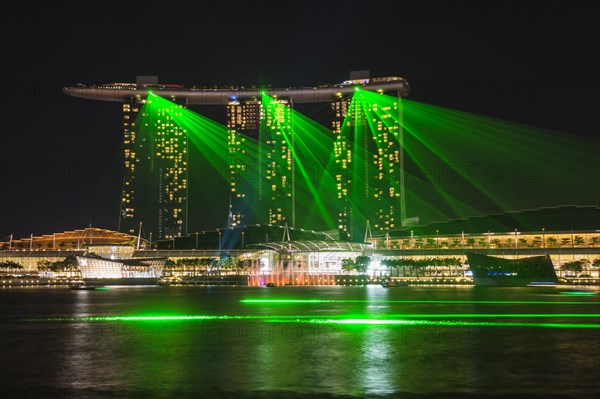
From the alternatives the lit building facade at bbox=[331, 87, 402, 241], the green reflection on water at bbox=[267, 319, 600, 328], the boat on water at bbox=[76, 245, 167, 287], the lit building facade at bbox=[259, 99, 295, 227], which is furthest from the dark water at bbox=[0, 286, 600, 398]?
the lit building facade at bbox=[259, 99, 295, 227]

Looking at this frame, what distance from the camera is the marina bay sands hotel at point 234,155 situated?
143750mm

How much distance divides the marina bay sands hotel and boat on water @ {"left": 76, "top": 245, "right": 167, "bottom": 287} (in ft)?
154

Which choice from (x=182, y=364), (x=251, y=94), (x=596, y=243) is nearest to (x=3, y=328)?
(x=182, y=364)

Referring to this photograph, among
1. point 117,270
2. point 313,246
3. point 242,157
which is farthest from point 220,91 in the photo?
point 117,270

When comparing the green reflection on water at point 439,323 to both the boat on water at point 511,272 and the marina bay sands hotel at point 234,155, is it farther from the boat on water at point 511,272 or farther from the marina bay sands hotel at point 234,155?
the marina bay sands hotel at point 234,155

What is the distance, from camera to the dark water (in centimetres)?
1259

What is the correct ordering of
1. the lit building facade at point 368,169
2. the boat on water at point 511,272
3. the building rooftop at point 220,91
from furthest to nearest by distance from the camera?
the building rooftop at point 220,91
the lit building facade at point 368,169
the boat on water at point 511,272

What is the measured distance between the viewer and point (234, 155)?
153875 mm

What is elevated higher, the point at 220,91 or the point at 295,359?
the point at 220,91

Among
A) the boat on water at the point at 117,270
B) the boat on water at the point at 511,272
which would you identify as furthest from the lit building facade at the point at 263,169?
the boat on water at the point at 511,272

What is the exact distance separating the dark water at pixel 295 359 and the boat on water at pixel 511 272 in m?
50.0

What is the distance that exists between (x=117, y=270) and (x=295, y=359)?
84.2m

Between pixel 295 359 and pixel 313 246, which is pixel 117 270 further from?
pixel 295 359

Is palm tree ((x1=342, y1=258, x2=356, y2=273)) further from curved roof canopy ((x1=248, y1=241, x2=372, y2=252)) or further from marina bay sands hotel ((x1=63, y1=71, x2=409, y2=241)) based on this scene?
marina bay sands hotel ((x1=63, y1=71, x2=409, y2=241))
